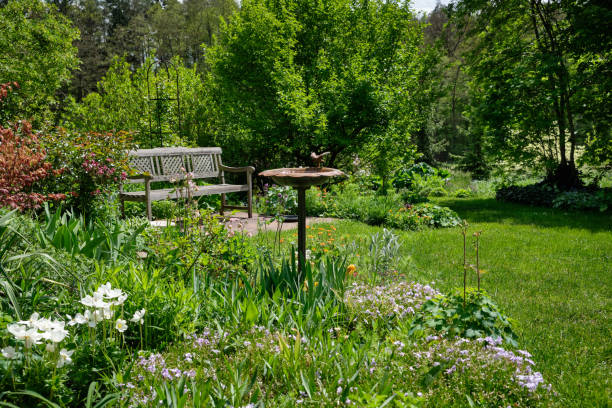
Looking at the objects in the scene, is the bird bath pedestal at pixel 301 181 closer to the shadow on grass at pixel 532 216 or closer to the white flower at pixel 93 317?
the white flower at pixel 93 317

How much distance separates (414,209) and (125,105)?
27.1ft

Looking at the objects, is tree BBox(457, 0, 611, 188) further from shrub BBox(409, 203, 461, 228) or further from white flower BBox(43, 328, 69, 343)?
white flower BBox(43, 328, 69, 343)

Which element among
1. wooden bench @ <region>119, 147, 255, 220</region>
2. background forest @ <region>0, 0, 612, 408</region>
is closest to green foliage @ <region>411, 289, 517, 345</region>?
background forest @ <region>0, 0, 612, 408</region>

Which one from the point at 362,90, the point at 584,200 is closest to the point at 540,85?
the point at 584,200

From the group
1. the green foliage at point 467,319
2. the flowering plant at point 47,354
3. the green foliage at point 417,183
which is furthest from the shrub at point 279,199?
the flowering plant at point 47,354

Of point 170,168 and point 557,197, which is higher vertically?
point 170,168

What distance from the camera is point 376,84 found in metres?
9.48

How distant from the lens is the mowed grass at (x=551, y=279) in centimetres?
265

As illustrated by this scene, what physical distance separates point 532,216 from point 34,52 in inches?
596

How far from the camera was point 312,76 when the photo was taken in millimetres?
9969

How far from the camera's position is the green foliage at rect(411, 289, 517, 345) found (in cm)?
246

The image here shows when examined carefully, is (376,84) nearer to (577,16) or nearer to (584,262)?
(577,16)

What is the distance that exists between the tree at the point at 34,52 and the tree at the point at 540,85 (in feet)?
41.2

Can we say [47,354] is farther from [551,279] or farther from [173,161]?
[173,161]
